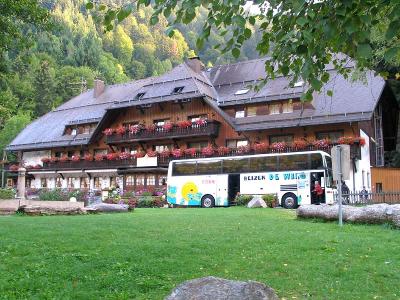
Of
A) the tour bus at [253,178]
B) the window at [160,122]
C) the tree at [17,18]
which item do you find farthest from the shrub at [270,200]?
the window at [160,122]

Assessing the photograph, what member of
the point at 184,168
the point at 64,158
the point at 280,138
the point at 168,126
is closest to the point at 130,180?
the point at 168,126

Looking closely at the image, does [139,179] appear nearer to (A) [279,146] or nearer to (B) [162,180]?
(B) [162,180]

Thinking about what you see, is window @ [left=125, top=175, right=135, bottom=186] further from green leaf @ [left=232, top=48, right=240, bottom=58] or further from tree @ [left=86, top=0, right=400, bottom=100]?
green leaf @ [left=232, top=48, right=240, bottom=58]

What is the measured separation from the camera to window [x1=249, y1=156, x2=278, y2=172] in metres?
29.2

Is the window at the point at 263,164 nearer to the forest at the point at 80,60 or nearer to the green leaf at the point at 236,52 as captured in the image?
the green leaf at the point at 236,52

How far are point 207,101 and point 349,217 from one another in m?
26.8

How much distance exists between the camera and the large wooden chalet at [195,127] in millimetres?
35156

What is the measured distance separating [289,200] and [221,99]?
1636 centimetres

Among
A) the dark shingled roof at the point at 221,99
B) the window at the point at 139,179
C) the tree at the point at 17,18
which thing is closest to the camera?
the tree at the point at 17,18

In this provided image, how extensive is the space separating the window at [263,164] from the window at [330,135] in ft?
24.0

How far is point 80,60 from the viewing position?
341ft

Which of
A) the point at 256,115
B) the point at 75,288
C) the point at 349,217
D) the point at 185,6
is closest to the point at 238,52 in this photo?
the point at 185,6

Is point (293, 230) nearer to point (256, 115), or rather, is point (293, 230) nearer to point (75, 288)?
point (75, 288)

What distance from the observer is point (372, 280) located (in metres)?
6.70
